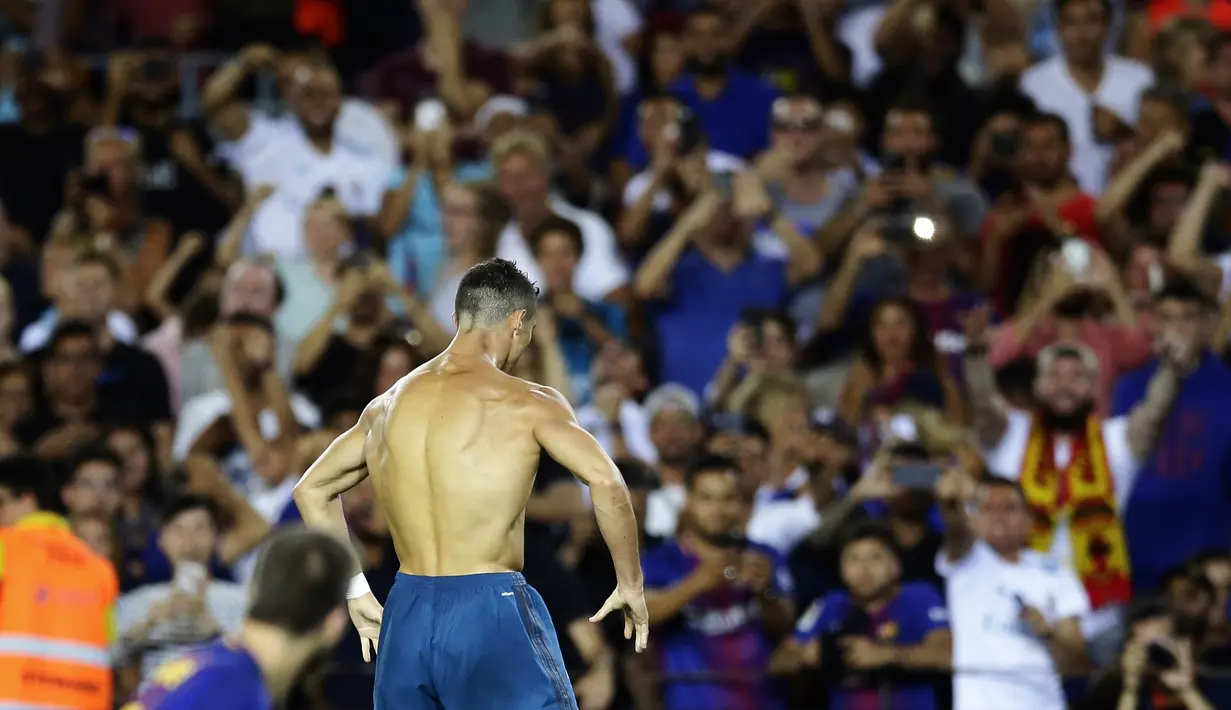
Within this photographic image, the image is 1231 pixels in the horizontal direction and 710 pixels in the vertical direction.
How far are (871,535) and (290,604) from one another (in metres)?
4.31

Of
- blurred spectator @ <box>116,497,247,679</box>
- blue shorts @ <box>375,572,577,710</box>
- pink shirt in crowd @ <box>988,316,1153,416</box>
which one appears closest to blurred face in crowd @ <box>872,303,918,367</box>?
pink shirt in crowd @ <box>988,316,1153,416</box>

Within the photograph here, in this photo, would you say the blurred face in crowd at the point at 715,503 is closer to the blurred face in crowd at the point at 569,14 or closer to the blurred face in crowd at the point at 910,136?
the blurred face in crowd at the point at 910,136

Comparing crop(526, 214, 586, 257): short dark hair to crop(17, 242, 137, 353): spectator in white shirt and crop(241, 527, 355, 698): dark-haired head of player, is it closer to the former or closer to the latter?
crop(17, 242, 137, 353): spectator in white shirt

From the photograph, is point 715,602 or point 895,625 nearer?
point 895,625

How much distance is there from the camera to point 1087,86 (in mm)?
11320

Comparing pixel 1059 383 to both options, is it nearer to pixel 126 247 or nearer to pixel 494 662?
pixel 494 662

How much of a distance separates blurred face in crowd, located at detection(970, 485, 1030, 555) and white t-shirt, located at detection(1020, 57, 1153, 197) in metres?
2.96

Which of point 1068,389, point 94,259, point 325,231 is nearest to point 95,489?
point 94,259

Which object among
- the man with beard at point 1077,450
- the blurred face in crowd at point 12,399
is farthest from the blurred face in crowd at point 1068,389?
the blurred face in crowd at point 12,399

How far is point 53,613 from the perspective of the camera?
7715 millimetres

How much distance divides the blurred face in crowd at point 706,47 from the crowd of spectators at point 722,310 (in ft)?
0.06

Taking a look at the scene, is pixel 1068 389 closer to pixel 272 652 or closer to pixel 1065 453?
pixel 1065 453

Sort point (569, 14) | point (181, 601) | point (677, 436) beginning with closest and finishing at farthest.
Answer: point (181, 601), point (677, 436), point (569, 14)

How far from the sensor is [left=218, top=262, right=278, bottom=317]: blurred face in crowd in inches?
404
